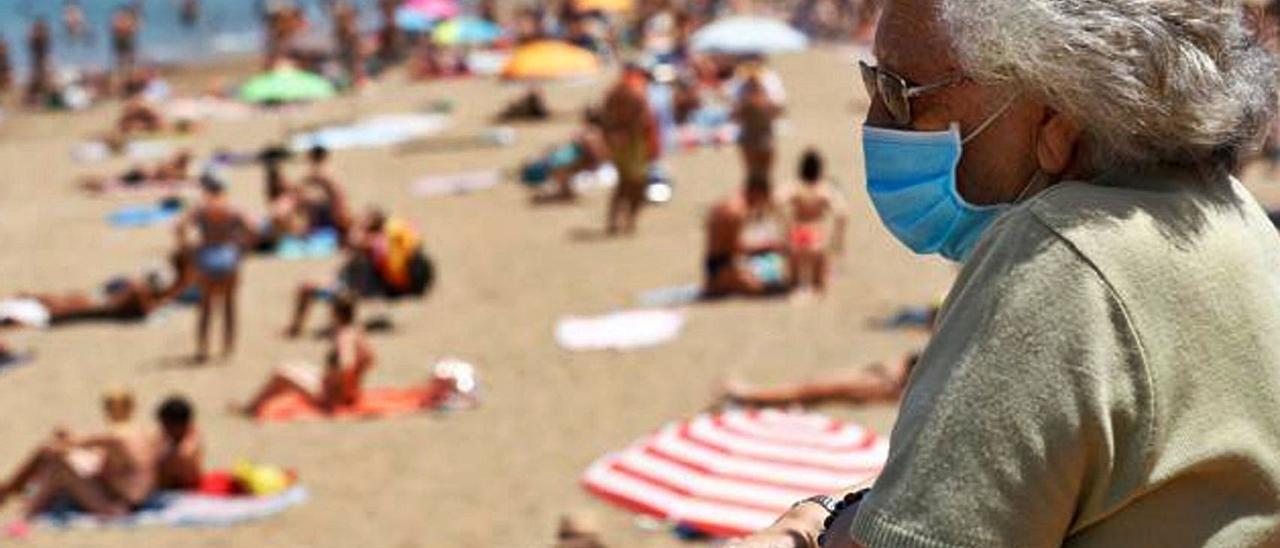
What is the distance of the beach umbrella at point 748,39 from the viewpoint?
17.5m

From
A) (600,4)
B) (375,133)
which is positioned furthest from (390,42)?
(375,133)

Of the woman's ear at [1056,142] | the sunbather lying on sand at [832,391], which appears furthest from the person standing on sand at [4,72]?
the woman's ear at [1056,142]

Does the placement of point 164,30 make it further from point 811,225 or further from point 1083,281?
point 1083,281

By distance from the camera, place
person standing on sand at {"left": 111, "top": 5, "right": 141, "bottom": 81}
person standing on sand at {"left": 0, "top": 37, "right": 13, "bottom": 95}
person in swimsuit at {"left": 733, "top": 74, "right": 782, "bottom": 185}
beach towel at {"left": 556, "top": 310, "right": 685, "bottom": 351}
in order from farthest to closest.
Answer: person standing on sand at {"left": 111, "top": 5, "right": 141, "bottom": 81} < person standing on sand at {"left": 0, "top": 37, "right": 13, "bottom": 95} < person in swimsuit at {"left": 733, "top": 74, "right": 782, "bottom": 185} < beach towel at {"left": 556, "top": 310, "right": 685, "bottom": 351}

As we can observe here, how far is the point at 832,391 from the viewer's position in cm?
868

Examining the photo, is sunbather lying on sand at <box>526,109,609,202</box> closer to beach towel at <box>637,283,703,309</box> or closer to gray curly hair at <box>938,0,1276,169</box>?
beach towel at <box>637,283,703,309</box>

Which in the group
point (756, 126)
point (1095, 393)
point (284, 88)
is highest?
point (1095, 393)

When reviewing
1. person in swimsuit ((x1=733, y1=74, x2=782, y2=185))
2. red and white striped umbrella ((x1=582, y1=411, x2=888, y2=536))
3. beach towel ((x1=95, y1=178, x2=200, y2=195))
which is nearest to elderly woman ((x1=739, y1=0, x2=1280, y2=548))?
red and white striped umbrella ((x1=582, y1=411, x2=888, y2=536))

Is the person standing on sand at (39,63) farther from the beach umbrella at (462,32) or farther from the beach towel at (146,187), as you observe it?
the beach towel at (146,187)

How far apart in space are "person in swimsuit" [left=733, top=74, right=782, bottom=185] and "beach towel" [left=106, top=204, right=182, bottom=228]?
Result: 4.96m

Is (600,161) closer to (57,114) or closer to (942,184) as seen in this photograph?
(57,114)

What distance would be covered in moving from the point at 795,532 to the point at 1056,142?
41 cm

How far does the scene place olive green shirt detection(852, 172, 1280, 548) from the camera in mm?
1380

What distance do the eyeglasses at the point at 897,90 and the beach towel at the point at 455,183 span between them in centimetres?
1542
